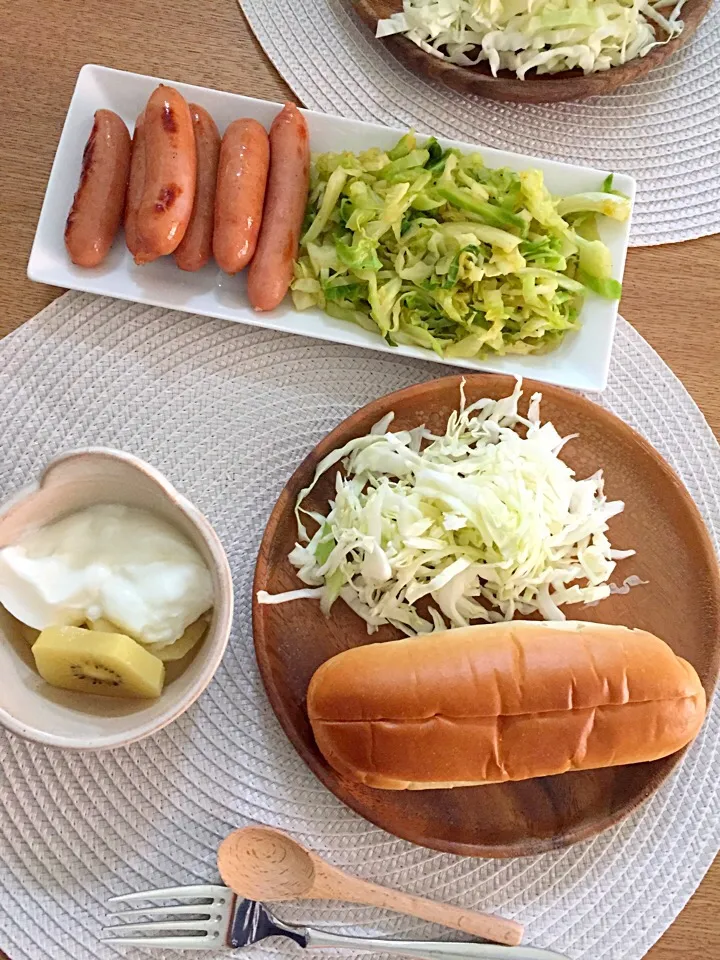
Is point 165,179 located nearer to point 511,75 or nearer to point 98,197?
point 98,197

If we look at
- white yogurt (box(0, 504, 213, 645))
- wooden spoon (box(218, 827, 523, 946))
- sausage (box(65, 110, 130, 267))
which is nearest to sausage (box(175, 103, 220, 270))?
sausage (box(65, 110, 130, 267))

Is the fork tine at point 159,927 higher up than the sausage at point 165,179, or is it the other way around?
the sausage at point 165,179

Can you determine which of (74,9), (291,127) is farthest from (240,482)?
(74,9)

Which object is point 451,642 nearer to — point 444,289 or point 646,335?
point 444,289

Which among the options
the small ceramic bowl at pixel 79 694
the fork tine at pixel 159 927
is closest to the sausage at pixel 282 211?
the small ceramic bowl at pixel 79 694

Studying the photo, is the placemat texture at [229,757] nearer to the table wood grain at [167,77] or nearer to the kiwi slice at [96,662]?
the table wood grain at [167,77]

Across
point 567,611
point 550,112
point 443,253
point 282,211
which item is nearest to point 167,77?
point 282,211
